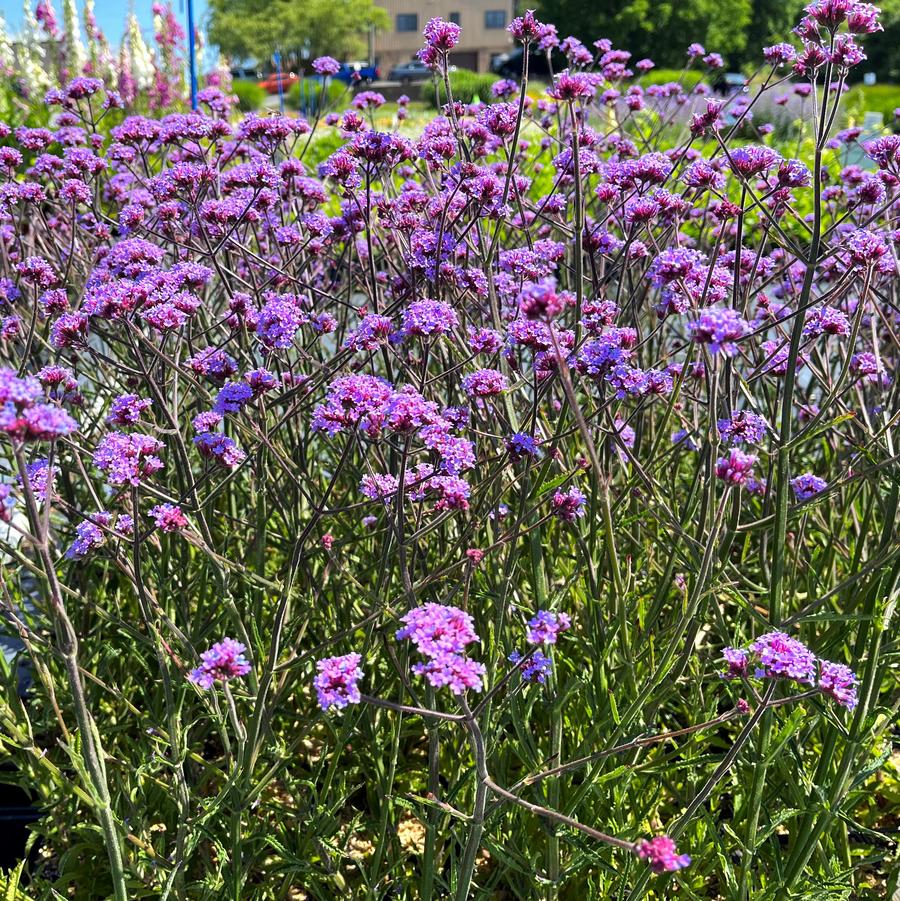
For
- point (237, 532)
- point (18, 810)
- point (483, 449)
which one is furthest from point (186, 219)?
point (18, 810)

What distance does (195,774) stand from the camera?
2885 millimetres

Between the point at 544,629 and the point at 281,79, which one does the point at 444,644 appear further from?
the point at 281,79

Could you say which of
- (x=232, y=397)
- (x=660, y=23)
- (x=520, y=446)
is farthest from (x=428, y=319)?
(x=660, y=23)

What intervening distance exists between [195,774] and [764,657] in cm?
205

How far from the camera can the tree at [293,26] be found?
162ft

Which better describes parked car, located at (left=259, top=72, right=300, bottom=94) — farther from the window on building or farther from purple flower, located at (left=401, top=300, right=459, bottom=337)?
the window on building

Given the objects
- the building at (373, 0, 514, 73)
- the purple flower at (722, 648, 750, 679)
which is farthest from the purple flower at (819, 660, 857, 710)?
the building at (373, 0, 514, 73)

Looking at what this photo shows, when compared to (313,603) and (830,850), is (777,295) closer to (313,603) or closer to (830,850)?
(830,850)

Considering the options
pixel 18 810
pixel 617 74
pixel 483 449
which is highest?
pixel 617 74

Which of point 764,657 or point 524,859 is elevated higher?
point 764,657

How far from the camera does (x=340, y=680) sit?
1543mm

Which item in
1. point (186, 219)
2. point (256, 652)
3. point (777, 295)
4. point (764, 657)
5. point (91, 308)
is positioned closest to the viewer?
point (764, 657)

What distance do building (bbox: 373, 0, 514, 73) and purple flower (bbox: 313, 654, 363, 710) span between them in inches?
2655

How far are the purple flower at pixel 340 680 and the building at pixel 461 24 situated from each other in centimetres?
6742
